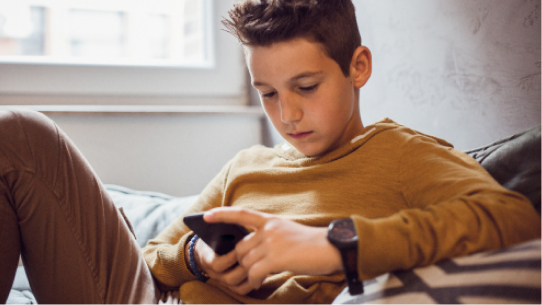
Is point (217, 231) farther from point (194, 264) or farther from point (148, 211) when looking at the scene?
point (148, 211)

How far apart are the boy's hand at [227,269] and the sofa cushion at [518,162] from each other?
42 centimetres

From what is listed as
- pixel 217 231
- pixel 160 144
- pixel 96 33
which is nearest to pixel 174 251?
pixel 217 231

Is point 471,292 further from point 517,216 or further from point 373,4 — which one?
point 373,4

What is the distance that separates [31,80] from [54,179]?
0.91 m

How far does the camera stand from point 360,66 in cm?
82

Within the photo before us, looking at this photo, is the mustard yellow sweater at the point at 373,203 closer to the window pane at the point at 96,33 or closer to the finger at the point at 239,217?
the finger at the point at 239,217

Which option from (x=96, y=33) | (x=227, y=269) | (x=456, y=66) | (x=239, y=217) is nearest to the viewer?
(x=239, y=217)

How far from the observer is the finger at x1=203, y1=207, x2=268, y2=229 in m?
0.55

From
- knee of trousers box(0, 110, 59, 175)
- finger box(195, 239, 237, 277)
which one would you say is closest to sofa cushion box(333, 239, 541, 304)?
finger box(195, 239, 237, 277)

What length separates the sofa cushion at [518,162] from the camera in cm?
57

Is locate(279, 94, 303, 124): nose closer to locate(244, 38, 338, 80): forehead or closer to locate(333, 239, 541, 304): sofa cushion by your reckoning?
locate(244, 38, 338, 80): forehead

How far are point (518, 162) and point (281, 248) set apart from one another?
388 millimetres

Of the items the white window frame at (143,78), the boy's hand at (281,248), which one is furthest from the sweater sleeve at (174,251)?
the white window frame at (143,78)

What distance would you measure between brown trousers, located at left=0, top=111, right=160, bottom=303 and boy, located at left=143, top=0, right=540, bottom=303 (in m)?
0.14
